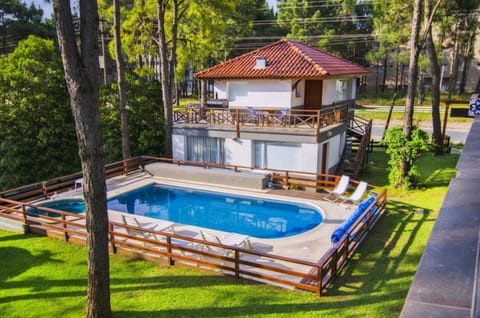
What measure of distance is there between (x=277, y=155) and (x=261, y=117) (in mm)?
2013

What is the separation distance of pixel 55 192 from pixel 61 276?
287 inches

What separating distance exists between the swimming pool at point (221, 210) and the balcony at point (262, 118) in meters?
3.41

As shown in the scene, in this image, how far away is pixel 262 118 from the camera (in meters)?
17.4

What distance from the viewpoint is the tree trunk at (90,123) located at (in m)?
5.79

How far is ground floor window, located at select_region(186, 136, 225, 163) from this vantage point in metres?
18.3

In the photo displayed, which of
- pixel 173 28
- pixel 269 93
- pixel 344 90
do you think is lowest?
pixel 269 93

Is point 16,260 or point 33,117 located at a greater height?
point 33,117

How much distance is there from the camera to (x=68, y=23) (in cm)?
573

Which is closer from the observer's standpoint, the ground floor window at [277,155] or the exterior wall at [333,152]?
the exterior wall at [333,152]

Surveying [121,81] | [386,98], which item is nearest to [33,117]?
[121,81]

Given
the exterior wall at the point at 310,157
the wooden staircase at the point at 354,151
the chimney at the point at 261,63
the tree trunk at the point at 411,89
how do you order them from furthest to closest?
the chimney at the point at 261,63 → the wooden staircase at the point at 354,151 → the exterior wall at the point at 310,157 → the tree trunk at the point at 411,89

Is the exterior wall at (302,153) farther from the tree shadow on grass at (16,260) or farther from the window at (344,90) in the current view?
the tree shadow on grass at (16,260)

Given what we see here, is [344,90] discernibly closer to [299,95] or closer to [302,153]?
[299,95]

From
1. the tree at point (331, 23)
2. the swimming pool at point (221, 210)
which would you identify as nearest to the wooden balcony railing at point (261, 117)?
the swimming pool at point (221, 210)
